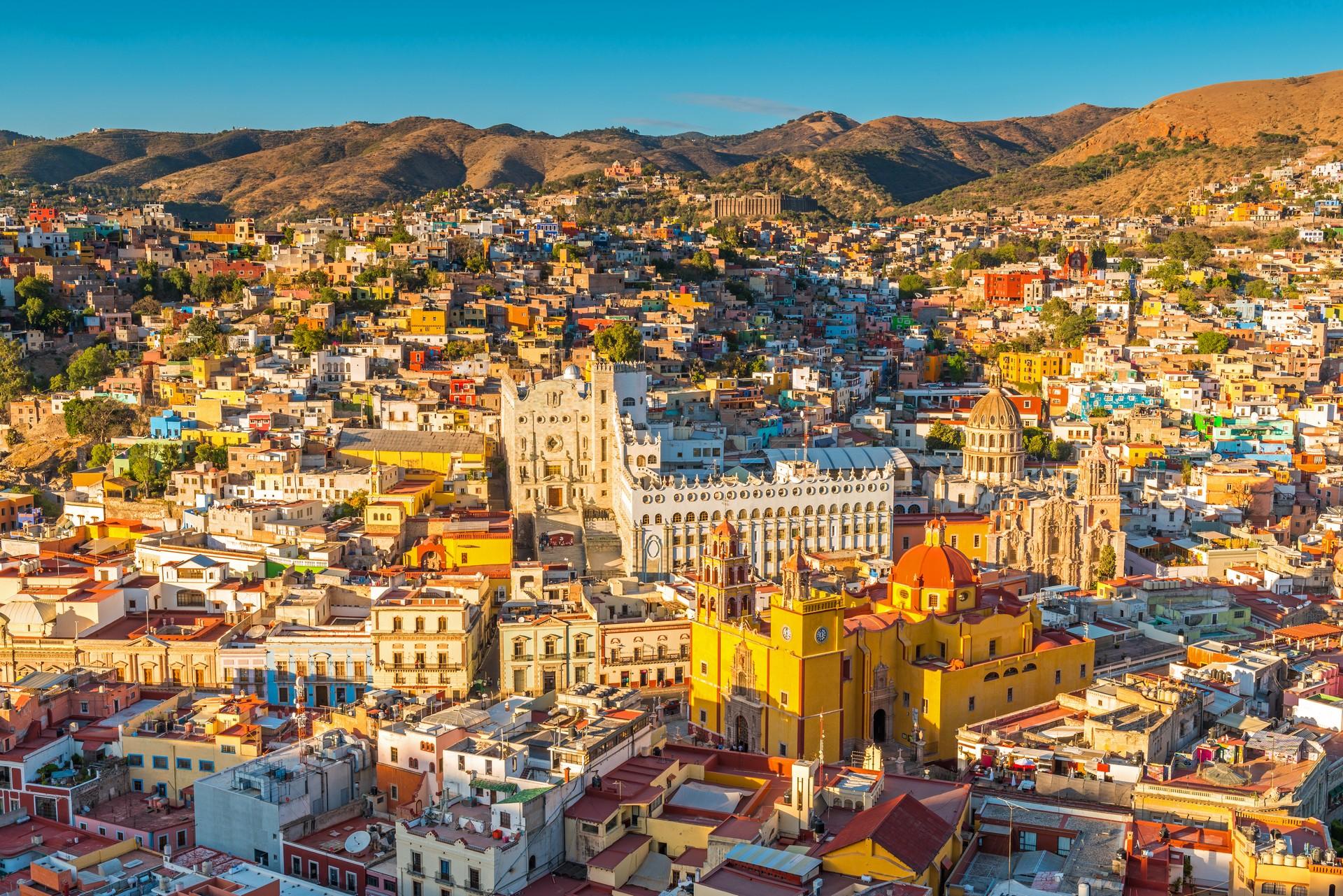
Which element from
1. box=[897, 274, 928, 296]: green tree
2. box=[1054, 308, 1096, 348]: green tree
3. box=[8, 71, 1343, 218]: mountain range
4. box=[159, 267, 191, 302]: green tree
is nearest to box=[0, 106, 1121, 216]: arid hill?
box=[8, 71, 1343, 218]: mountain range

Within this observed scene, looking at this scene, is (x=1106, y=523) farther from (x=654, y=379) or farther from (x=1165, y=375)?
(x=1165, y=375)

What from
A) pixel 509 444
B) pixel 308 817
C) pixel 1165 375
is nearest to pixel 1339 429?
pixel 1165 375

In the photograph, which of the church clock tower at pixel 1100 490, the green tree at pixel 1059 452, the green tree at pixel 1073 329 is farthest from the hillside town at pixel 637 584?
the green tree at pixel 1073 329

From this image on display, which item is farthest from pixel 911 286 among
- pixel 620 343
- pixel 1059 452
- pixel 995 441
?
pixel 995 441

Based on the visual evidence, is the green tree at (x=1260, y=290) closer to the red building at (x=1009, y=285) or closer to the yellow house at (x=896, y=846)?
the red building at (x=1009, y=285)

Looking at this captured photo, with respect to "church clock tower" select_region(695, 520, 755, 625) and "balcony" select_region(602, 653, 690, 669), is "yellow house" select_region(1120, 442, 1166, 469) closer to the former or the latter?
"balcony" select_region(602, 653, 690, 669)

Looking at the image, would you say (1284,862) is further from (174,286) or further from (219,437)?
(174,286)
